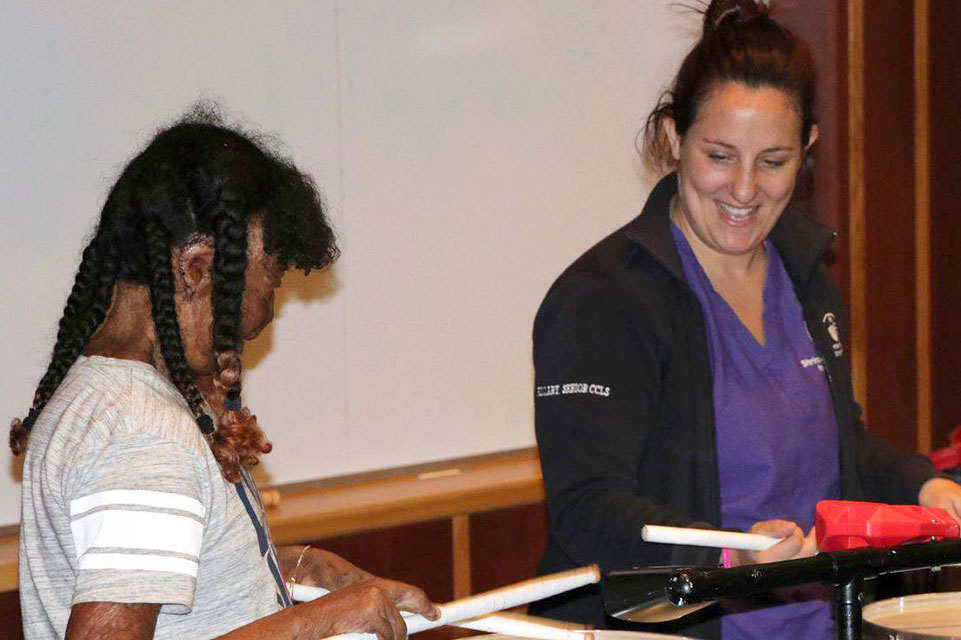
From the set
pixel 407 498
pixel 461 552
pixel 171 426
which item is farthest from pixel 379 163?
pixel 171 426

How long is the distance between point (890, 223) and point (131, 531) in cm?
234

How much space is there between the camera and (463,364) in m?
2.57

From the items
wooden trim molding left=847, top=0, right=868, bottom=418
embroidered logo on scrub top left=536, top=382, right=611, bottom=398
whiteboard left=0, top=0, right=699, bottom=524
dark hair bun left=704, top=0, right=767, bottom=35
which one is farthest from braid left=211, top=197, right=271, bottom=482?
wooden trim molding left=847, top=0, right=868, bottom=418

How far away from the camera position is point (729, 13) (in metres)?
1.73

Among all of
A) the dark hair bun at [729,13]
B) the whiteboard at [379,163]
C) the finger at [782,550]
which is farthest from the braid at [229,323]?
the whiteboard at [379,163]

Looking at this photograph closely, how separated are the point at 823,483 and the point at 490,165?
1.12m

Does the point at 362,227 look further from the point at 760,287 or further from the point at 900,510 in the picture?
the point at 900,510

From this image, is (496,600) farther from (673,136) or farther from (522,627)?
(673,136)

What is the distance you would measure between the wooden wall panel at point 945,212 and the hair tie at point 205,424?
90.5 inches

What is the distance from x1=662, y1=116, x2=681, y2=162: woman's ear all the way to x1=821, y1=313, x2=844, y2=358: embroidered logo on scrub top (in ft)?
0.97

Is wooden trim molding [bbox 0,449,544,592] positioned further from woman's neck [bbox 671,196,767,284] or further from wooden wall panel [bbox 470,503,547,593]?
woman's neck [bbox 671,196,767,284]

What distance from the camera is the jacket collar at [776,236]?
1.62 metres

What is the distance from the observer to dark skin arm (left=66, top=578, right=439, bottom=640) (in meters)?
1.08

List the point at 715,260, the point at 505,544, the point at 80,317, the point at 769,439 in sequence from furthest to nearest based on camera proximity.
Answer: the point at 505,544 < the point at 715,260 < the point at 769,439 < the point at 80,317
